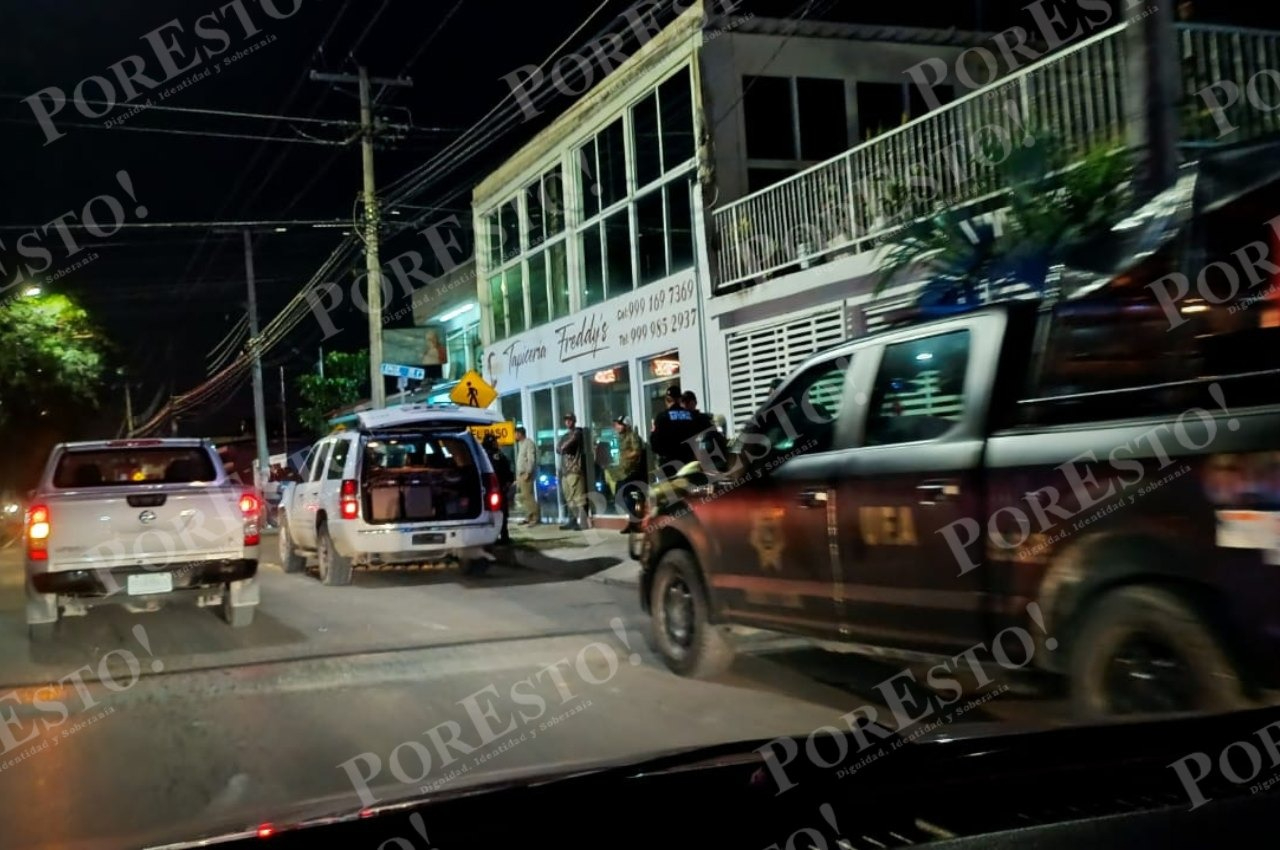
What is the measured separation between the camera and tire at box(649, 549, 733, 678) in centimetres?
735

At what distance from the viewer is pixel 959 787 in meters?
2.90

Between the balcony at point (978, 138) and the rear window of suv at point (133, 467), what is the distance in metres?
7.32

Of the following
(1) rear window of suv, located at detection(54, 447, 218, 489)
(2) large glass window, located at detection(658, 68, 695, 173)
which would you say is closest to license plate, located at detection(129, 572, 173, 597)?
Result: (1) rear window of suv, located at detection(54, 447, 218, 489)

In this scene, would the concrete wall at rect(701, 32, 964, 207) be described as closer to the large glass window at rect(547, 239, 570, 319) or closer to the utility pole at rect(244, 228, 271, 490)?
the large glass window at rect(547, 239, 570, 319)

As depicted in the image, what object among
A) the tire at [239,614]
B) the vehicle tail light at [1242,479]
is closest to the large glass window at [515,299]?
the tire at [239,614]

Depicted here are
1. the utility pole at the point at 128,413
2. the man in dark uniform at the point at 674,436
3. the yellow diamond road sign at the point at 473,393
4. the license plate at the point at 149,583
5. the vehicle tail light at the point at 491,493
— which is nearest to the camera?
the license plate at the point at 149,583

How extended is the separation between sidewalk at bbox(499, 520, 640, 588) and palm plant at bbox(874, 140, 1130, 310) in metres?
4.33

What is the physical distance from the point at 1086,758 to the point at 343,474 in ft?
34.6

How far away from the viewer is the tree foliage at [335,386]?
44031mm

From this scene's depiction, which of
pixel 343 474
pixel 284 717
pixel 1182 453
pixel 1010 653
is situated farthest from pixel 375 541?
pixel 1182 453

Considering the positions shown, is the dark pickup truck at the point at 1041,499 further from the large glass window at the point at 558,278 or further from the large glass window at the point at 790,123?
the large glass window at the point at 558,278

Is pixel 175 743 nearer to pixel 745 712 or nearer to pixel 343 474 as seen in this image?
pixel 745 712

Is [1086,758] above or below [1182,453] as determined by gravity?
below

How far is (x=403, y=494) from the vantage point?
12820 millimetres
